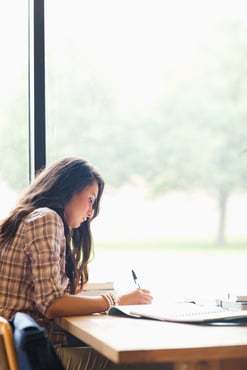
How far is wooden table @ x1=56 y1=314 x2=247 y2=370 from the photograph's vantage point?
6.05 ft

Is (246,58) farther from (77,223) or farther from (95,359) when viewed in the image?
(95,359)

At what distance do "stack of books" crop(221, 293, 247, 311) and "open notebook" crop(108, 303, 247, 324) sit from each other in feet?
0.48

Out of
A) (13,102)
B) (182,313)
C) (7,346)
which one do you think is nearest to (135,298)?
(182,313)

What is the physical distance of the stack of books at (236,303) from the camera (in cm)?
270

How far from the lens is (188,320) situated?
2312 mm

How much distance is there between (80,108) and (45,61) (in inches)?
10.4

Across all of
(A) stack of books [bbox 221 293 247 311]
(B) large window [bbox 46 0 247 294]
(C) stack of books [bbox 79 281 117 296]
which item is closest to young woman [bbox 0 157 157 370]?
(C) stack of books [bbox 79 281 117 296]

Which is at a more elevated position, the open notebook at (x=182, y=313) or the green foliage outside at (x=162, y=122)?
the green foliage outside at (x=162, y=122)

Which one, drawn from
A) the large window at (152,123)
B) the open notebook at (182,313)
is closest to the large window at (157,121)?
the large window at (152,123)

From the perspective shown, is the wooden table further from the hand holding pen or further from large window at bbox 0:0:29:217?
large window at bbox 0:0:29:217

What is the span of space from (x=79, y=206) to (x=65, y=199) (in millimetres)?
61

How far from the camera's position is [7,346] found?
81.3 inches

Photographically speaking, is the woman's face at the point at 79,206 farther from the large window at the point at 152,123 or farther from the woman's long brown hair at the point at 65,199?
the large window at the point at 152,123

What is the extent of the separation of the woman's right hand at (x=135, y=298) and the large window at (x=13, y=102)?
0.92 meters
